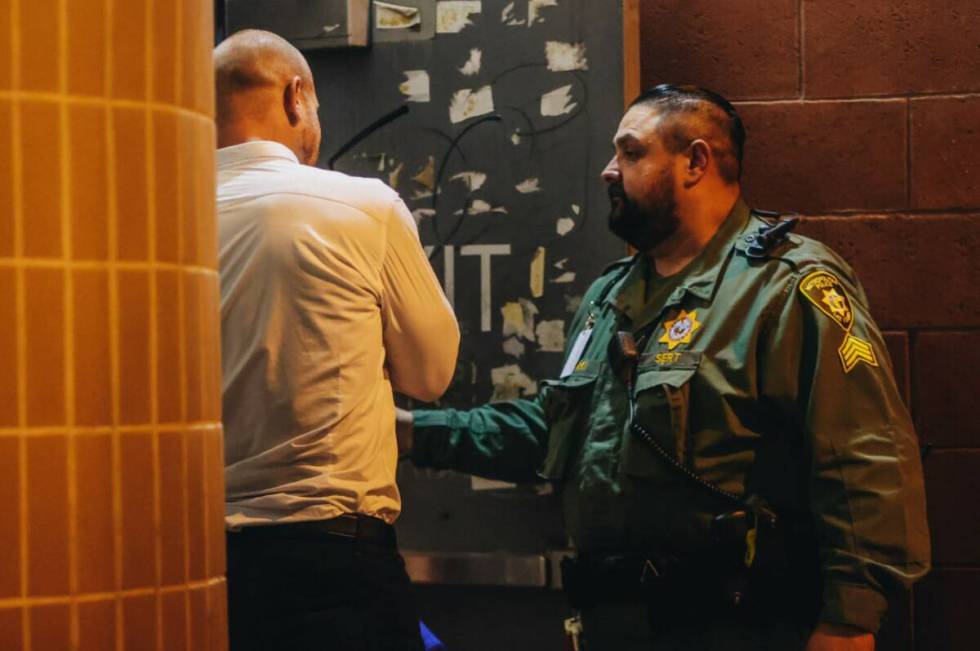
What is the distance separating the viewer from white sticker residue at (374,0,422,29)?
10.9ft

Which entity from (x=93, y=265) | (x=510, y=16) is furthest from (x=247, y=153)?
(x=93, y=265)

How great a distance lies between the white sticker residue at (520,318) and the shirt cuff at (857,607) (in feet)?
3.76

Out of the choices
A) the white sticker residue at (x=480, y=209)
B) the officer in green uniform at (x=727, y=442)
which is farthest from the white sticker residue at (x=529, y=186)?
the officer in green uniform at (x=727, y=442)

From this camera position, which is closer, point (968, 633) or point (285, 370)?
point (285, 370)

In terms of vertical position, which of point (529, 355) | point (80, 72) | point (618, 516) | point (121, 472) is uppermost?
point (80, 72)

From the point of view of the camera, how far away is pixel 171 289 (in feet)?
3.20

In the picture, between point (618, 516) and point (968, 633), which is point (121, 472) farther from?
point (968, 633)

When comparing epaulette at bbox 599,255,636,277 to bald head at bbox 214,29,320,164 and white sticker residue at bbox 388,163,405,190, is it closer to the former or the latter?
white sticker residue at bbox 388,163,405,190

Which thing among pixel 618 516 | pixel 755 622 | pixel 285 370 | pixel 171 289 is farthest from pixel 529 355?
pixel 171 289

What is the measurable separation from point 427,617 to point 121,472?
251cm

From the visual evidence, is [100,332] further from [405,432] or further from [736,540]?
[405,432]

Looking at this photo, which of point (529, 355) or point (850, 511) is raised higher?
point (529, 355)

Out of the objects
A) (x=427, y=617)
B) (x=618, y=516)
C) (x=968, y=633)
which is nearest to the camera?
(x=618, y=516)

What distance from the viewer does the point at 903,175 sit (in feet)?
10.4
